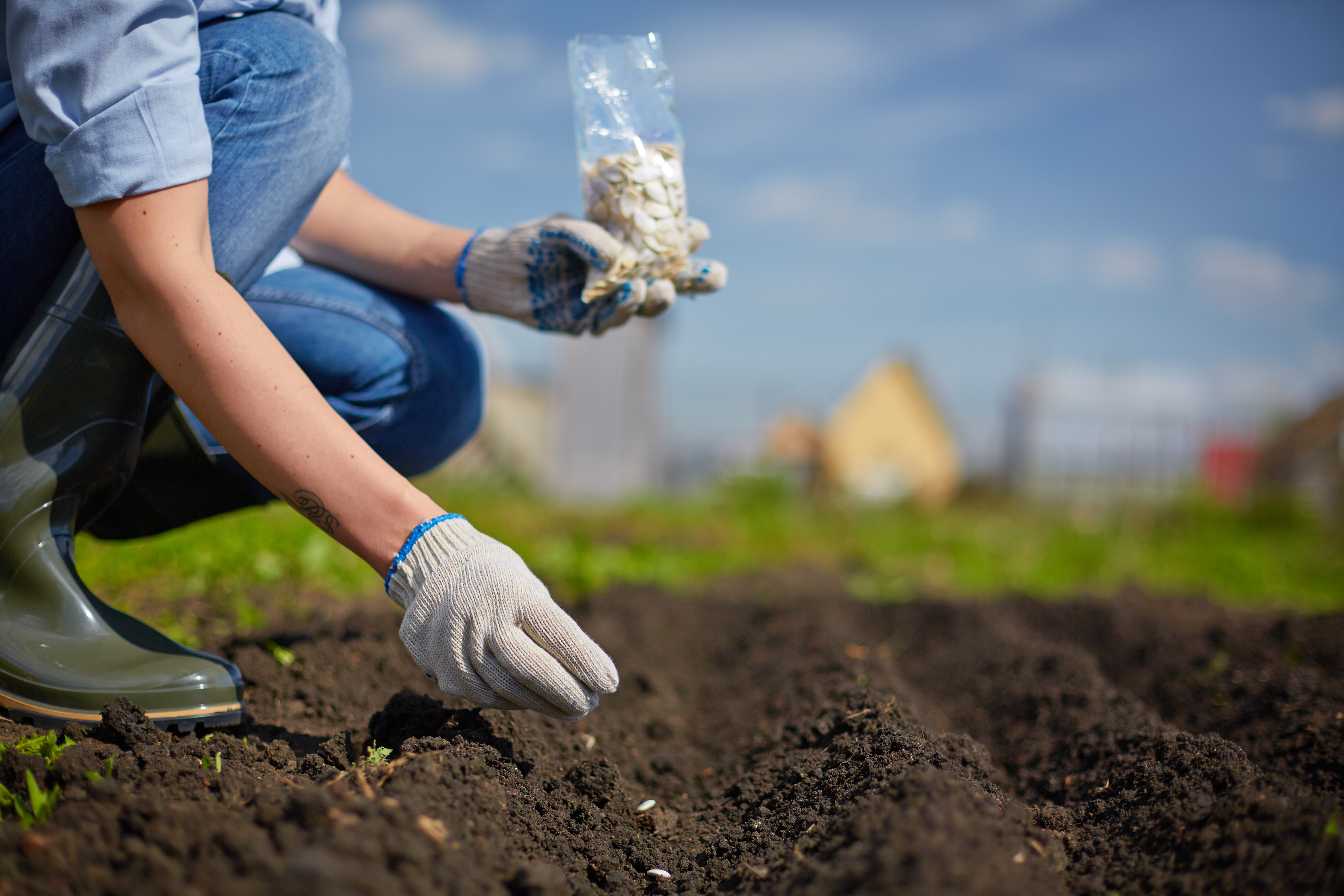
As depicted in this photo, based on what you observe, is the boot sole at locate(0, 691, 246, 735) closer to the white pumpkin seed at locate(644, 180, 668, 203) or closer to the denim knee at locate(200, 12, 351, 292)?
the denim knee at locate(200, 12, 351, 292)

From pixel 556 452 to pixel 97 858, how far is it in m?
7.08

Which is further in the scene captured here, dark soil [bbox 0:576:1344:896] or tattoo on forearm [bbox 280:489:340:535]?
tattoo on forearm [bbox 280:489:340:535]

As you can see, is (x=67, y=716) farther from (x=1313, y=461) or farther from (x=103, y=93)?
(x=1313, y=461)

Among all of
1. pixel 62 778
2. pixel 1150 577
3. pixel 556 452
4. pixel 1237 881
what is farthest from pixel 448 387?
pixel 556 452

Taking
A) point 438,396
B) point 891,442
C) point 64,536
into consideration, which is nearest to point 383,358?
point 438,396

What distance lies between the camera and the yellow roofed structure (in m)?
9.17

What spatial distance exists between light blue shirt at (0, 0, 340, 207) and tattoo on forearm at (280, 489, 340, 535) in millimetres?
430

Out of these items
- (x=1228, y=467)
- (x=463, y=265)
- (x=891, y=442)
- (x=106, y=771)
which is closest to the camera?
(x=106, y=771)

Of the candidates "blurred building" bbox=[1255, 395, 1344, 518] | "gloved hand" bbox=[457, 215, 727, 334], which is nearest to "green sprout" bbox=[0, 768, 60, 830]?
"gloved hand" bbox=[457, 215, 727, 334]

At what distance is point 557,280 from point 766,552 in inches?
136

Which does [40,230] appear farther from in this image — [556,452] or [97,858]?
[556,452]

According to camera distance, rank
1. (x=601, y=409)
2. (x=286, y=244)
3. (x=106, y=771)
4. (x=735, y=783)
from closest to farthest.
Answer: (x=106, y=771) < (x=735, y=783) < (x=286, y=244) < (x=601, y=409)

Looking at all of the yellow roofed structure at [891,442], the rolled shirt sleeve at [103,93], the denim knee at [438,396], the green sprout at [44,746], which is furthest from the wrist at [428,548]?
the yellow roofed structure at [891,442]

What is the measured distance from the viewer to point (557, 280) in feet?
5.55
